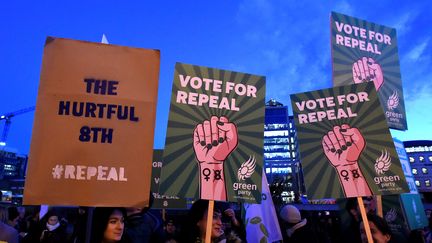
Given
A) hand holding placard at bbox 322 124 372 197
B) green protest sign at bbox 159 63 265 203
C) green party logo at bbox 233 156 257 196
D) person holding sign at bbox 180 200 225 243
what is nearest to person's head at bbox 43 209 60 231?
person holding sign at bbox 180 200 225 243

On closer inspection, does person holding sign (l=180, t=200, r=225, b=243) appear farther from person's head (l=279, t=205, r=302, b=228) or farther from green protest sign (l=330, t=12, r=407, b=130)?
green protest sign (l=330, t=12, r=407, b=130)

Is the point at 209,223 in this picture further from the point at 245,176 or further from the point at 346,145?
the point at 346,145

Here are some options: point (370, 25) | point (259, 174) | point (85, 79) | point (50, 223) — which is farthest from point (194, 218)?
point (370, 25)

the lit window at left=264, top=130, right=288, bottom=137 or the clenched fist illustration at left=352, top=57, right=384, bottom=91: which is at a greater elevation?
the lit window at left=264, top=130, right=288, bottom=137

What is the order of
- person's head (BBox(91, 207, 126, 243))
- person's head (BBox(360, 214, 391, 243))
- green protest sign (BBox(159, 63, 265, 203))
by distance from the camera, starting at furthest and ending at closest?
person's head (BBox(360, 214, 391, 243))
green protest sign (BBox(159, 63, 265, 203))
person's head (BBox(91, 207, 126, 243))

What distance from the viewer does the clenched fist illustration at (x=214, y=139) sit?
13.4 ft

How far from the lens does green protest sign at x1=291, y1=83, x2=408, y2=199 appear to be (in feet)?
14.4

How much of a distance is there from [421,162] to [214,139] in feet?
367

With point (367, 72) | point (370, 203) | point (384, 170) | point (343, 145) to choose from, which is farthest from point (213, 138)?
point (367, 72)

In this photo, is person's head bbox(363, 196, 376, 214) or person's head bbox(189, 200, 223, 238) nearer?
person's head bbox(189, 200, 223, 238)

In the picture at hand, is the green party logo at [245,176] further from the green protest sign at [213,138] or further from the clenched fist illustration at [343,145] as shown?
the clenched fist illustration at [343,145]

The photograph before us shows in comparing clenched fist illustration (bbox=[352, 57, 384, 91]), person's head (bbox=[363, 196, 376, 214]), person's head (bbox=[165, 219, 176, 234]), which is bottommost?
person's head (bbox=[165, 219, 176, 234])

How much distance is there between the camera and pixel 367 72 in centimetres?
643

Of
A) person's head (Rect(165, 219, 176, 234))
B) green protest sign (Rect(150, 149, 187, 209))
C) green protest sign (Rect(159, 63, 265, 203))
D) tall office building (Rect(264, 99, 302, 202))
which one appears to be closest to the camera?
green protest sign (Rect(159, 63, 265, 203))
